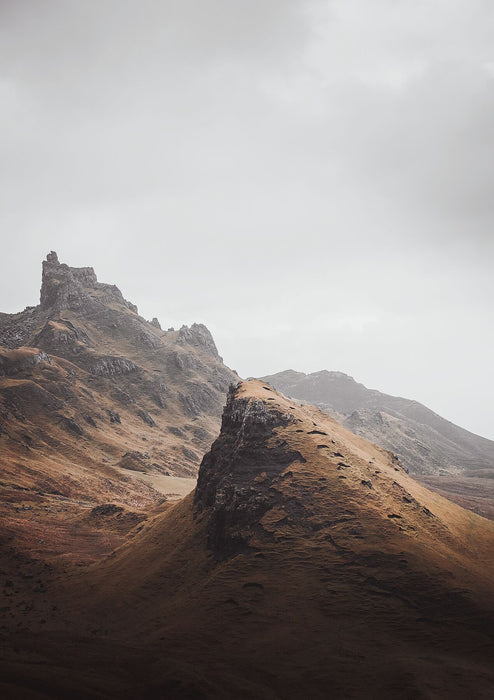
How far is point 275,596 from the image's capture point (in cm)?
2928

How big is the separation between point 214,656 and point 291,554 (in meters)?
9.73

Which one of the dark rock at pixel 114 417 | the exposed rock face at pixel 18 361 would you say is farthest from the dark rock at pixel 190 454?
the exposed rock face at pixel 18 361

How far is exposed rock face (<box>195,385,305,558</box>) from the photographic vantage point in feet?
120

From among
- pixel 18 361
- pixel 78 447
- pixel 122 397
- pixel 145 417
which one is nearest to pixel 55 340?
pixel 122 397

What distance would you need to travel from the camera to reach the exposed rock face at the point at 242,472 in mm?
36688

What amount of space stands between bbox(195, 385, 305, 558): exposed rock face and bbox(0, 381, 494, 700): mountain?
154 mm

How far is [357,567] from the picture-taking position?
2998 centimetres

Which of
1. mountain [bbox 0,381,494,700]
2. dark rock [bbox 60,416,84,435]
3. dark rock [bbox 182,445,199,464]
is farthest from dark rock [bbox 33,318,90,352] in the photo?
mountain [bbox 0,381,494,700]

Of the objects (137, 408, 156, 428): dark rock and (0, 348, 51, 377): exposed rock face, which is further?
(137, 408, 156, 428): dark rock

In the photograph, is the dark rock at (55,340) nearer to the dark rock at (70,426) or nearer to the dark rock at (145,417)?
the dark rock at (145,417)

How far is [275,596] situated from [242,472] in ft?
43.5

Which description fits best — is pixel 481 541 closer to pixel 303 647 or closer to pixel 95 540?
pixel 303 647

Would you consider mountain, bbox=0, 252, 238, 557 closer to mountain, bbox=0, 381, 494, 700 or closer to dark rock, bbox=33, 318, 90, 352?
dark rock, bbox=33, 318, 90, 352

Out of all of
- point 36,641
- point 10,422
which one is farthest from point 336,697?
point 10,422
